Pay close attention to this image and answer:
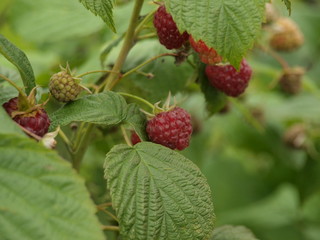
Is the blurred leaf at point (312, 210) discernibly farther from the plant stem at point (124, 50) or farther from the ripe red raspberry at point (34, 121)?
the ripe red raspberry at point (34, 121)

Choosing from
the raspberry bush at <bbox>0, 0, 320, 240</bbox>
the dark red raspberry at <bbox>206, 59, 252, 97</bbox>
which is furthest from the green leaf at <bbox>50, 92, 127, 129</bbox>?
the dark red raspberry at <bbox>206, 59, 252, 97</bbox>

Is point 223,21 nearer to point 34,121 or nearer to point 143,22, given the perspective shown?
point 143,22

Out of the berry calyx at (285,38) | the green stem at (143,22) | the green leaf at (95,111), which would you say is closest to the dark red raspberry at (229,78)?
the green stem at (143,22)

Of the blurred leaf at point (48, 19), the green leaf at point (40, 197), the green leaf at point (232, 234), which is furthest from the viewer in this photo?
the blurred leaf at point (48, 19)

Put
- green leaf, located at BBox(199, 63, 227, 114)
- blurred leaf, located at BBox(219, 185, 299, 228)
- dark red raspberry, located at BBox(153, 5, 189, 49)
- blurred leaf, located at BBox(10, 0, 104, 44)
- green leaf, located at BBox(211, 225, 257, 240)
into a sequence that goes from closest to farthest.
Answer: dark red raspberry, located at BBox(153, 5, 189, 49) → green leaf, located at BBox(211, 225, 257, 240) → green leaf, located at BBox(199, 63, 227, 114) → blurred leaf, located at BBox(10, 0, 104, 44) → blurred leaf, located at BBox(219, 185, 299, 228)

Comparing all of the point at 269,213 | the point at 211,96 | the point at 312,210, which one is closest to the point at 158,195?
the point at 211,96

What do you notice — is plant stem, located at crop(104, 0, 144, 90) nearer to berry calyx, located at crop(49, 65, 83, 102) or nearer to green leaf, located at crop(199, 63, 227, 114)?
berry calyx, located at crop(49, 65, 83, 102)
